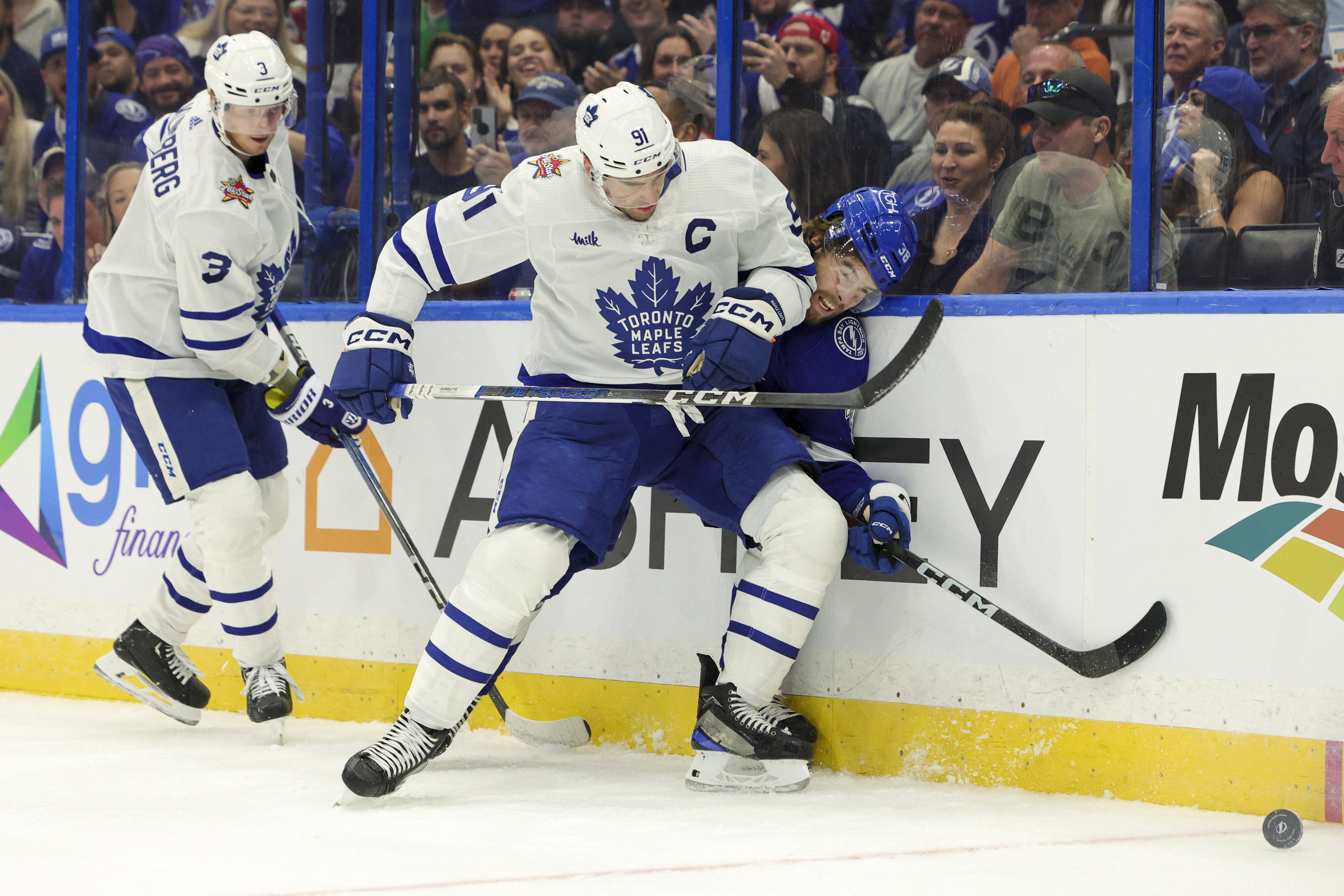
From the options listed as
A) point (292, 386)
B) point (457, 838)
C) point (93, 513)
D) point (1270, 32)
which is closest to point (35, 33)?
point (93, 513)

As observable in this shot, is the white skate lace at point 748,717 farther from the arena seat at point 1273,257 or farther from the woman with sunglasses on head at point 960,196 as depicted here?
the arena seat at point 1273,257

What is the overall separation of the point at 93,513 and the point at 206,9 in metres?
1.38

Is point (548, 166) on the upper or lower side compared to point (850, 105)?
lower

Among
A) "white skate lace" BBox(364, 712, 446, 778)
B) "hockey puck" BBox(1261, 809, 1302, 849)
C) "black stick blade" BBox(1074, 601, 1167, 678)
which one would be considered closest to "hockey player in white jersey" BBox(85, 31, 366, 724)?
"white skate lace" BBox(364, 712, 446, 778)

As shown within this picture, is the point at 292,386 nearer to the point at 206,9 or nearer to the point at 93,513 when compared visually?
the point at 93,513

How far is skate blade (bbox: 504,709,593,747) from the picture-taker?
2822 mm

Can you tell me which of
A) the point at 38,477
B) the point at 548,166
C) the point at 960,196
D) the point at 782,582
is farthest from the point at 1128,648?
the point at 38,477

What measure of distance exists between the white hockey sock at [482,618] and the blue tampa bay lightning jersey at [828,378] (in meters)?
0.57

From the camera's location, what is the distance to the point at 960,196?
9.07 feet

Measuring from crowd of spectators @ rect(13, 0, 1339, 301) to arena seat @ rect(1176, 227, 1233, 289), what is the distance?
22mm

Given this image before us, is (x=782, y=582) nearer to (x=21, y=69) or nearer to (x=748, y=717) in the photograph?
(x=748, y=717)

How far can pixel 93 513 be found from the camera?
353 cm

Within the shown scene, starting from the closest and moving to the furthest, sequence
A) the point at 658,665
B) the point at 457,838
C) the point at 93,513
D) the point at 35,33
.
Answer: the point at 457,838 < the point at 658,665 < the point at 93,513 < the point at 35,33

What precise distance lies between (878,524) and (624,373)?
0.56m
